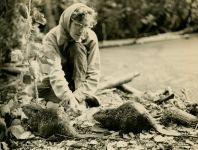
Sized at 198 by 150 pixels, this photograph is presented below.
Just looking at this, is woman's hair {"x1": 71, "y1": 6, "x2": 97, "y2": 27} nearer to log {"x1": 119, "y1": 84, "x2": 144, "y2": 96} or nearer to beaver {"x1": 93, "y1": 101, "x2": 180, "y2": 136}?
beaver {"x1": 93, "y1": 101, "x2": 180, "y2": 136}

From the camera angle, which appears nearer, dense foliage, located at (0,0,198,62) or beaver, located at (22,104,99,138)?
beaver, located at (22,104,99,138)

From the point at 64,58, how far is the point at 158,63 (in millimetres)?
2653

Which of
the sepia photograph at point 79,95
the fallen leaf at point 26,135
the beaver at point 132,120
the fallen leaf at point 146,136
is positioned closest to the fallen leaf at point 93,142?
the sepia photograph at point 79,95

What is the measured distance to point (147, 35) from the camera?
8633 mm

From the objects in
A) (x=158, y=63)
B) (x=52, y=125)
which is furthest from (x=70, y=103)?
(x=158, y=63)

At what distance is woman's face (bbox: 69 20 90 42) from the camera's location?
4.12 metres

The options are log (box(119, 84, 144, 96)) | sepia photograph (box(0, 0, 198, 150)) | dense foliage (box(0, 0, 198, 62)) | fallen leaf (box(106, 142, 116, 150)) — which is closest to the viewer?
fallen leaf (box(106, 142, 116, 150))

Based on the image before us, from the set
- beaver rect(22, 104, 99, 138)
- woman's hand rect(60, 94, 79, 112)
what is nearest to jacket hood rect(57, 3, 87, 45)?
woman's hand rect(60, 94, 79, 112)

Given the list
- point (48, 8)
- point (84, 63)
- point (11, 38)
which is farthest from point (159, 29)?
point (84, 63)

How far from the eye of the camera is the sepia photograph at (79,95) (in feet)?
12.5

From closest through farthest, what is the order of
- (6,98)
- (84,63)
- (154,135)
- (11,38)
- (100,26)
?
(154,135) < (84,63) < (6,98) < (11,38) < (100,26)

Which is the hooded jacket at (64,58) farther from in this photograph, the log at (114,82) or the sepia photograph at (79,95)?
the log at (114,82)

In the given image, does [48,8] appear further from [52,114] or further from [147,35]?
[52,114]

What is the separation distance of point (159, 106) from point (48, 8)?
3843mm
